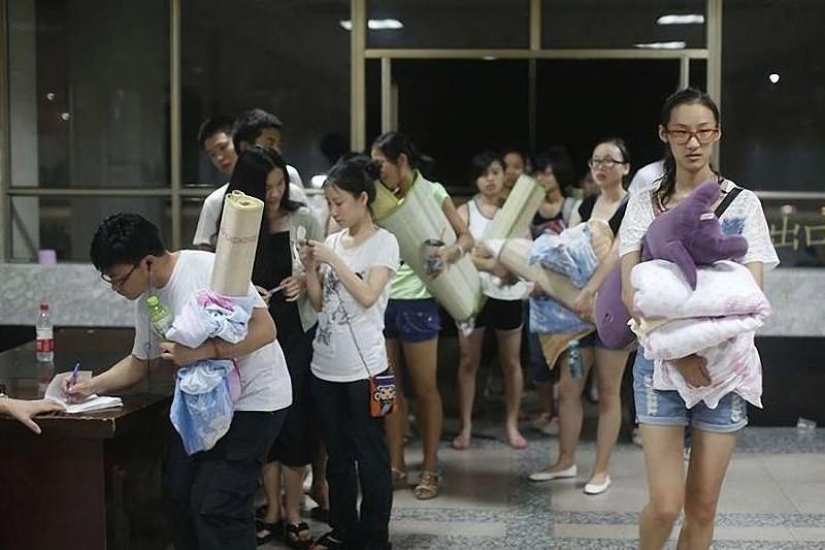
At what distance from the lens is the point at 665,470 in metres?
2.72

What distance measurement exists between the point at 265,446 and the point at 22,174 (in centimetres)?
368

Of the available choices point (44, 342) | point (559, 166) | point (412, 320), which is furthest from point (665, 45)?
point (44, 342)

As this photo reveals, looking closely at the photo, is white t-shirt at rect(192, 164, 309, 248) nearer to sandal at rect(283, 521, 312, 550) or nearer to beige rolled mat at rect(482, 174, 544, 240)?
sandal at rect(283, 521, 312, 550)

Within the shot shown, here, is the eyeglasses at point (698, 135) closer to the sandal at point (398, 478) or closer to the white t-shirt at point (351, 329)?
the white t-shirt at point (351, 329)

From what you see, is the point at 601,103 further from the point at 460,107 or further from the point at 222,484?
the point at 222,484

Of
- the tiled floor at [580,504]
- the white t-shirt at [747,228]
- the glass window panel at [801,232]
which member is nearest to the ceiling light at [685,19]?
the glass window panel at [801,232]

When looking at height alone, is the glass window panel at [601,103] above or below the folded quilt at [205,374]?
above

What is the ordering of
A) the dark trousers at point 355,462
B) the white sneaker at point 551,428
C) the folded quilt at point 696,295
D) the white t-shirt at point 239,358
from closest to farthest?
the folded quilt at point 696,295 < the white t-shirt at point 239,358 < the dark trousers at point 355,462 < the white sneaker at point 551,428

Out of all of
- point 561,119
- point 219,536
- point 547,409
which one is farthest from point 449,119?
point 219,536

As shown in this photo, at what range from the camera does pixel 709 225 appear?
2.55m

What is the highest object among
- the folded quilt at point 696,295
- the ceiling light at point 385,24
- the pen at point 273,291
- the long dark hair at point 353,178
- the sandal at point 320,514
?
the ceiling light at point 385,24

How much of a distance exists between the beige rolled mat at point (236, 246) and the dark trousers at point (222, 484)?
0.40m

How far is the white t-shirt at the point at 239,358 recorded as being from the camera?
2805mm

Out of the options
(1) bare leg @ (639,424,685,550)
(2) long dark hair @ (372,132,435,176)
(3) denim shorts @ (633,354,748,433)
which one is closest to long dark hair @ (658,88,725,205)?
(3) denim shorts @ (633,354,748,433)
